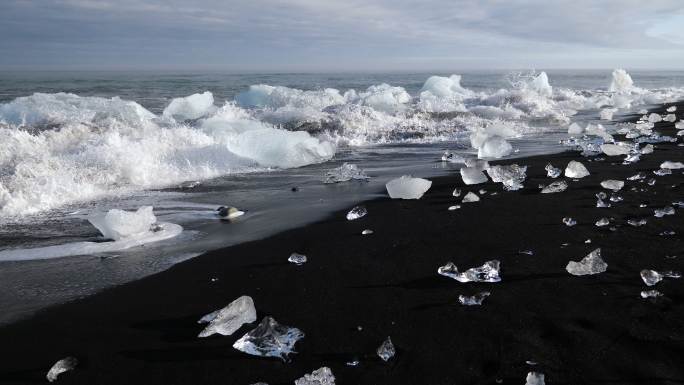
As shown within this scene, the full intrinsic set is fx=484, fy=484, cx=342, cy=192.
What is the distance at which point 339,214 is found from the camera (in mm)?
4328

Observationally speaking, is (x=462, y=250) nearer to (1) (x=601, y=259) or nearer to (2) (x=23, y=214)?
(1) (x=601, y=259)

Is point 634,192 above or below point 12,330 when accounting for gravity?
above

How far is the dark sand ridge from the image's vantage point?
6.23 feet

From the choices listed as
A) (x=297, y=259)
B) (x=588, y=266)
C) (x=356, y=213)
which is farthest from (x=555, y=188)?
(x=297, y=259)

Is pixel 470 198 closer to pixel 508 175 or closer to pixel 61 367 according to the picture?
pixel 508 175

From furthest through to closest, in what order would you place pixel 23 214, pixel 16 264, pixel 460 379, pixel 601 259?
pixel 23 214 → pixel 16 264 → pixel 601 259 → pixel 460 379

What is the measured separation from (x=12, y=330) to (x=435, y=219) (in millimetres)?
2878

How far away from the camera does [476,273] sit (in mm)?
2693

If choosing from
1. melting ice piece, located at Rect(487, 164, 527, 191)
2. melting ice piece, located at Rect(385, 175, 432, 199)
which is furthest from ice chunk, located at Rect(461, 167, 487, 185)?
melting ice piece, located at Rect(385, 175, 432, 199)

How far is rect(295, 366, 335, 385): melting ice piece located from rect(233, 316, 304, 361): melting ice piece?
201 millimetres

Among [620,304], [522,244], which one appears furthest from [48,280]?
[620,304]

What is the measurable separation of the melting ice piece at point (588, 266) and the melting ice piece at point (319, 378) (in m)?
1.58

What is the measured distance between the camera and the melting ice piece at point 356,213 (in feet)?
13.6

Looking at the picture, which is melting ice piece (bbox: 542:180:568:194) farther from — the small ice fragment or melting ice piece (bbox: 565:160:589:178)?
the small ice fragment
